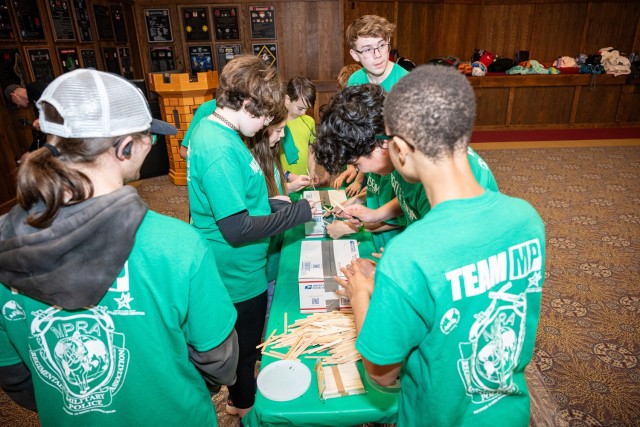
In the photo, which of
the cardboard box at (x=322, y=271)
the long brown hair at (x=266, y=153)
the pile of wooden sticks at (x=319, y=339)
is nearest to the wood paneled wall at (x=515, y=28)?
the long brown hair at (x=266, y=153)

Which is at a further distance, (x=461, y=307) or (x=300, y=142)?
(x=300, y=142)

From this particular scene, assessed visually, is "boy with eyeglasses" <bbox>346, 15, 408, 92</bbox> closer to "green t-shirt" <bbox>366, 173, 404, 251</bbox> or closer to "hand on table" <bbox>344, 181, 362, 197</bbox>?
"hand on table" <bbox>344, 181, 362, 197</bbox>

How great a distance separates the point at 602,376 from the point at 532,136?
21.3 ft

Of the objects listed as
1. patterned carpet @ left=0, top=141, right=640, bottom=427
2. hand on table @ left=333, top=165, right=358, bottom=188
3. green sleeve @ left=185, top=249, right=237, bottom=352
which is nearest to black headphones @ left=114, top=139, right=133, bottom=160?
green sleeve @ left=185, top=249, right=237, bottom=352

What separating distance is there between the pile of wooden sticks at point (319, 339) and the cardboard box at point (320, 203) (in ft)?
2.55

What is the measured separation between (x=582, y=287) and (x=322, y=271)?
275cm

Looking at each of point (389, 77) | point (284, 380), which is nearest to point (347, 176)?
point (389, 77)

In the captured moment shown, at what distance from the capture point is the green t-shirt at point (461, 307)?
0.87m

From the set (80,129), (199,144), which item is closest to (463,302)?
(80,129)

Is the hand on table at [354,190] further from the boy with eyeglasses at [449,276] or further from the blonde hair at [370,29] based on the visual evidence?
the boy with eyeglasses at [449,276]

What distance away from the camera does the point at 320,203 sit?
259 centimetres

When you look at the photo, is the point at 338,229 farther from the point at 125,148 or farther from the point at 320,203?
the point at 125,148

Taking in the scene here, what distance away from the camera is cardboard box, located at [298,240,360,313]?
1.66 m

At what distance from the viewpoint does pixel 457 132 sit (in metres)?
0.87
